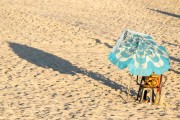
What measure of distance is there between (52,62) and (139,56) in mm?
4417

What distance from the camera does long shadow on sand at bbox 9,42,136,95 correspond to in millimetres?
10968

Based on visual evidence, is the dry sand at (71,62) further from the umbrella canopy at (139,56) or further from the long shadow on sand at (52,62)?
the umbrella canopy at (139,56)

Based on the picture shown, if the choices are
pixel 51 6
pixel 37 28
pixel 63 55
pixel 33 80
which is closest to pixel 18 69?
pixel 33 80

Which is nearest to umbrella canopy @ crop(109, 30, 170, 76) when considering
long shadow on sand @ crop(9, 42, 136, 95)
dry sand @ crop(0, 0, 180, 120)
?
dry sand @ crop(0, 0, 180, 120)

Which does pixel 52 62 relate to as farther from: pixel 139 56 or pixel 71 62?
pixel 139 56

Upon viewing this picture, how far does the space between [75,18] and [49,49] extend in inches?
235

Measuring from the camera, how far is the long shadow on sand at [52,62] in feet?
36.0

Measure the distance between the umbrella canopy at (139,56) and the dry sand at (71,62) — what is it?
0.97m

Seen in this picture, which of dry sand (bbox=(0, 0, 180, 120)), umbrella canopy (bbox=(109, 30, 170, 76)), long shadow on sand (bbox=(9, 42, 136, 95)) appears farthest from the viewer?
long shadow on sand (bbox=(9, 42, 136, 95))

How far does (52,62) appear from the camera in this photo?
12383 millimetres

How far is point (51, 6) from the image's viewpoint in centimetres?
2247

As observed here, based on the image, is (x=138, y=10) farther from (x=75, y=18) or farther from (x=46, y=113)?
(x=46, y=113)

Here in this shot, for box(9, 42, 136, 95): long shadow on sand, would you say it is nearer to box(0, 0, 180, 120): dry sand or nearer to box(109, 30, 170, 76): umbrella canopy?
box(0, 0, 180, 120): dry sand

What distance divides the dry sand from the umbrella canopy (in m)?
0.97
